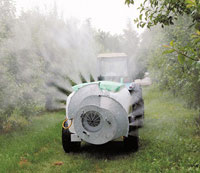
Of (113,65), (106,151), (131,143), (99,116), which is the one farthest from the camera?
(113,65)

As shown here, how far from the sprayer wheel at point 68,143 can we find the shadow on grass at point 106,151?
7.1 inches

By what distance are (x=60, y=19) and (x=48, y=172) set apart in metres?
8.56

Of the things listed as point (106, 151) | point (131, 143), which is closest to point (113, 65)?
point (106, 151)

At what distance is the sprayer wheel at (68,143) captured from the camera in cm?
468

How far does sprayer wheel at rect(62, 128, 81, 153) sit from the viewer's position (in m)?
4.68

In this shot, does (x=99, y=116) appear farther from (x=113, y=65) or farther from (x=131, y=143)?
(x=113, y=65)

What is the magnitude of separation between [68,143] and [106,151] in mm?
827

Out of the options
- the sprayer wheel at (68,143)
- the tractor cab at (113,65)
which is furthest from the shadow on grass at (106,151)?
the tractor cab at (113,65)

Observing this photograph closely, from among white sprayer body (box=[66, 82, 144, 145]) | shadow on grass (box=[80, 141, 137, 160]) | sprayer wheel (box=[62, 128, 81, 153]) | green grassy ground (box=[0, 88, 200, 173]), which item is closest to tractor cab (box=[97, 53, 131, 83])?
green grassy ground (box=[0, 88, 200, 173])

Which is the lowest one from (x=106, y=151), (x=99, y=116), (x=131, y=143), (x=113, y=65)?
(x=106, y=151)

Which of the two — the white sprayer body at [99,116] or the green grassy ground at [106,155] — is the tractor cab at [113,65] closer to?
the green grassy ground at [106,155]

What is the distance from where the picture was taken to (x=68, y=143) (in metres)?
4.73

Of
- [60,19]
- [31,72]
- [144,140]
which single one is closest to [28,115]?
→ [31,72]

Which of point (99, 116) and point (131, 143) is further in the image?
point (131, 143)
